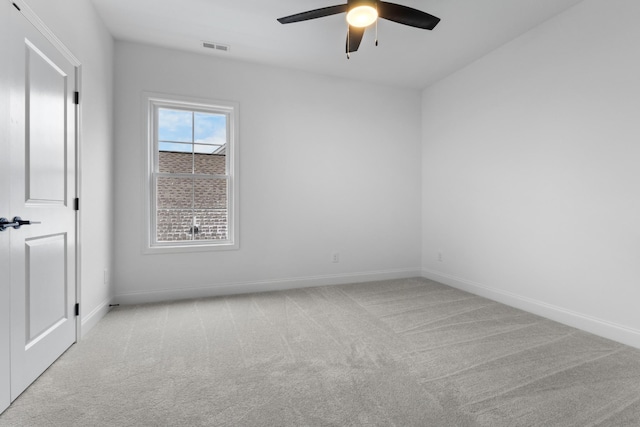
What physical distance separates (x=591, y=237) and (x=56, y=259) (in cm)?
426

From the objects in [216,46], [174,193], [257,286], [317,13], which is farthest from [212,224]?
[317,13]

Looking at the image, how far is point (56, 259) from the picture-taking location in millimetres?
2158

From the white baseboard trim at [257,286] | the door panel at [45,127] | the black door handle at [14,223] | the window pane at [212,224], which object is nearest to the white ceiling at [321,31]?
the door panel at [45,127]

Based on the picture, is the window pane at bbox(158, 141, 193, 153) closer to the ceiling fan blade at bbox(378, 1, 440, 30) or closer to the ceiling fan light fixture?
the ceiling fan light fixture

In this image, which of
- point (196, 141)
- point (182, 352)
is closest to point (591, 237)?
point (182, 352)

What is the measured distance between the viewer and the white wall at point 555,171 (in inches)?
98.0

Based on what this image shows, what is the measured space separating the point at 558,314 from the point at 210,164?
404 cm

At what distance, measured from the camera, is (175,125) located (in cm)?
367

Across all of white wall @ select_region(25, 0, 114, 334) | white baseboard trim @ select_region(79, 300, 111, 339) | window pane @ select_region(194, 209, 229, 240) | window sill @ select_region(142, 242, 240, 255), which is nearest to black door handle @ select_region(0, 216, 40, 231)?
white wall @ select_region(25, 0, 114, 334)

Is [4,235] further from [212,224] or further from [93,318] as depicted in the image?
[212,224]

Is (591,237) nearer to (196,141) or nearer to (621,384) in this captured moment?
(621,384)

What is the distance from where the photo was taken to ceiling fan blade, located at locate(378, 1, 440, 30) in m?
2.25

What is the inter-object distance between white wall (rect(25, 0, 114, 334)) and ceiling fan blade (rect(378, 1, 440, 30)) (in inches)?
90.7

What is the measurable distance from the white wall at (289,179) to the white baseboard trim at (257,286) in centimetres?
1
